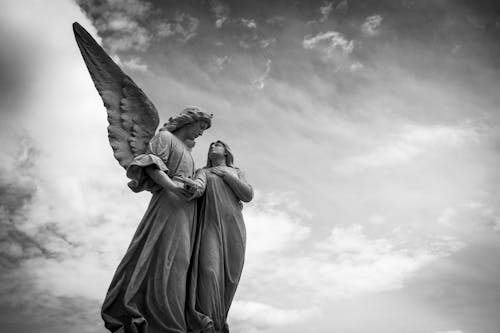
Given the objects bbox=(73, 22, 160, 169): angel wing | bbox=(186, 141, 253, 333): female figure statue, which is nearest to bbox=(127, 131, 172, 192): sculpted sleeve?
bbox=(73, 22, 160, 169): angel wing

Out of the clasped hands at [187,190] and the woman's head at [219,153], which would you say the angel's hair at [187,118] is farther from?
the clasped hands at [187,190]

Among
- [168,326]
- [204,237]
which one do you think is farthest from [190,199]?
[168,326]

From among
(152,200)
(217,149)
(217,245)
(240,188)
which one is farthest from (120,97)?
(217,245)

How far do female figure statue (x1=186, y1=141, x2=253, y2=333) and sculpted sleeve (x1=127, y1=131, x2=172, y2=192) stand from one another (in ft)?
2.23

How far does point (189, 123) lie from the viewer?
881cm

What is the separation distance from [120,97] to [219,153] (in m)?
2.14

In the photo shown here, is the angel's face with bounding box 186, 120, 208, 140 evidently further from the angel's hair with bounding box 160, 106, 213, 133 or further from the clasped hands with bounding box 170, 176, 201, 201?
the clasped hands with bounding box 170, 176, 201, 201

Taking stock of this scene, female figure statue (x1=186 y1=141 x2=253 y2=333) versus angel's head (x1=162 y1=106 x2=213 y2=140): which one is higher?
angel's head (x1=162 y1=106 x2=213 y2=140)

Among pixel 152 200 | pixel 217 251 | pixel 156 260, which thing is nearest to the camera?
pixel 156 260

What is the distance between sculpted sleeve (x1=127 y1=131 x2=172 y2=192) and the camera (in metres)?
7.85

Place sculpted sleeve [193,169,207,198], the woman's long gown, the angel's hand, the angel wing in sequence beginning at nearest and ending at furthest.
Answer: the woman's long gown → the angel's hand → sculpted sleeve [193,169,207,198] → the angel wing

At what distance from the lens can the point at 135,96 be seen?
8938 millimetres

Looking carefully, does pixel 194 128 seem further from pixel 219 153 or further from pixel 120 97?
pixel 120 97

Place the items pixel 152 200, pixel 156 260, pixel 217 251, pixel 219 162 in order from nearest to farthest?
pixel 156 260 → pixel 217 251 → pixel 152 200 → pixel 219 162
